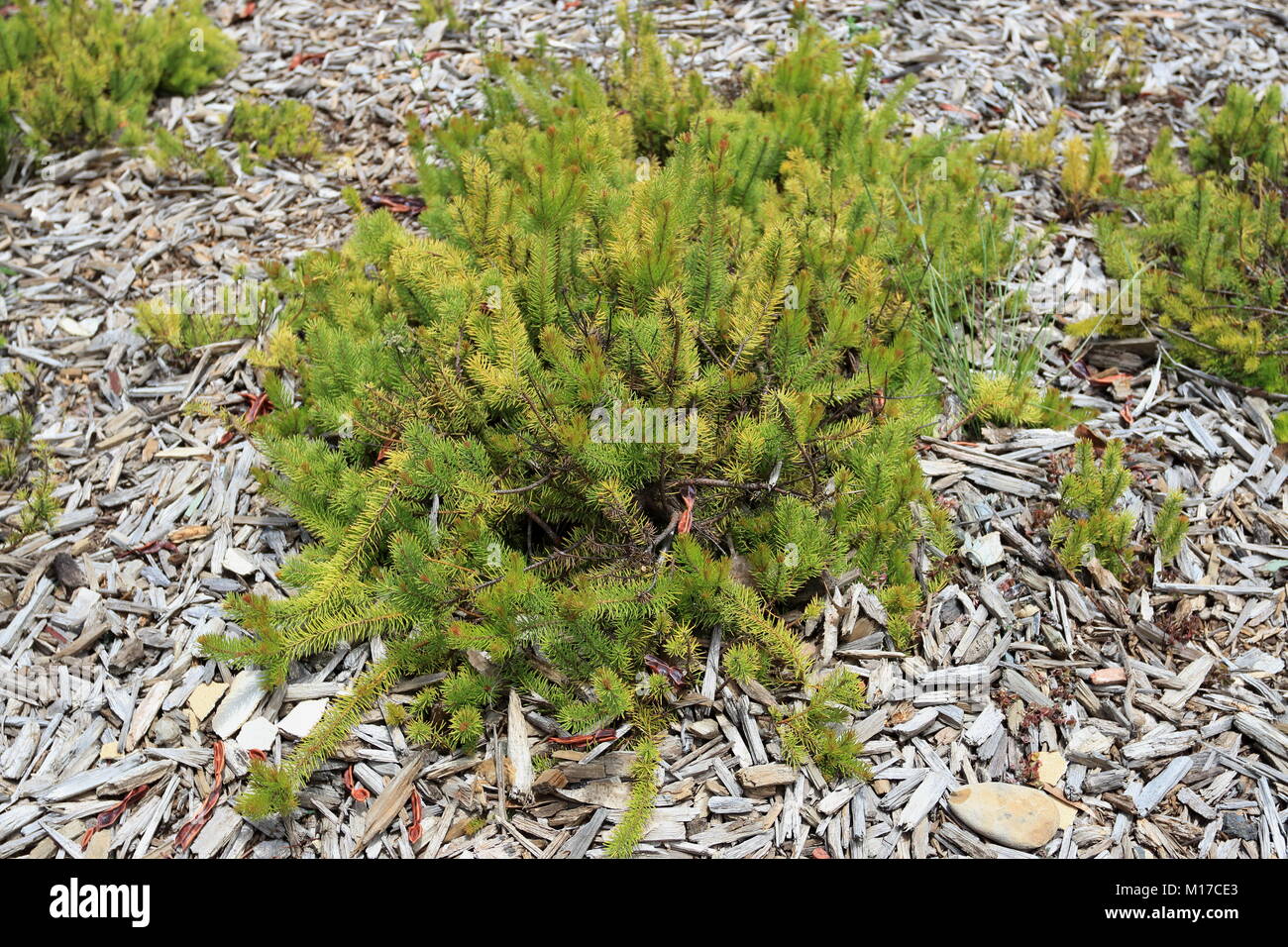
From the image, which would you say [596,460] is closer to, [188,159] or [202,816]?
[202,816]

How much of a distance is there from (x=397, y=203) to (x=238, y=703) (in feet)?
8.72

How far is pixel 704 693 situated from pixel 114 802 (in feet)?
5.62

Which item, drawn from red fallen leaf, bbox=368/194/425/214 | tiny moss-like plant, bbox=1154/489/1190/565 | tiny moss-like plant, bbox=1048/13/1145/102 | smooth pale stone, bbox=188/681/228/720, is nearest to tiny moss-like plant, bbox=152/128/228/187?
red fallen leaf, bbox=368/194/425/214

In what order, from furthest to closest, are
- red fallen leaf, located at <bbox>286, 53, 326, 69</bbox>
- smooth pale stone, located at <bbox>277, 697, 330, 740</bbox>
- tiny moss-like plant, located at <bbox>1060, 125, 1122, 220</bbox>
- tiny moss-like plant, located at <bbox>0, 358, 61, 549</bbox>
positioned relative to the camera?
red fallen leaf, located at <bbox>286, 53, 326, 69</bbox> < tiny moss-like plant, located at <bbox>1060, 125, 1122, 220</bbox> < tiny moss-like plant, located at <bbox>0, 358, 61, 549</bbox> < smooth pale stone, located at <bbox>277, 697, 330, 740</bbox>

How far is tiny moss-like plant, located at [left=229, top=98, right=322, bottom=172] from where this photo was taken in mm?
4770

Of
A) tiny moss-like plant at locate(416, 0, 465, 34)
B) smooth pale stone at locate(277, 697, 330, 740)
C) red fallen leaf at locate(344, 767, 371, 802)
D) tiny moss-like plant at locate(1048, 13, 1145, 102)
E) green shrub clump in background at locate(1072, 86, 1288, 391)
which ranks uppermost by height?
tiny moss-like plant at locate(416, 0, 465, 34)

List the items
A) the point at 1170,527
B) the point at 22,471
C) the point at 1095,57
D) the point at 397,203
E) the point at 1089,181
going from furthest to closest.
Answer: the point at 1095,57, the point at 397,203, the point at 1089,181, the point at 22,471, the point at 1170,527

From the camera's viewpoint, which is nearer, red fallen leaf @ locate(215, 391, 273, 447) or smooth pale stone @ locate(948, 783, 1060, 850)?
smooth pale stone @ locate(948, 783, 1060, 850)

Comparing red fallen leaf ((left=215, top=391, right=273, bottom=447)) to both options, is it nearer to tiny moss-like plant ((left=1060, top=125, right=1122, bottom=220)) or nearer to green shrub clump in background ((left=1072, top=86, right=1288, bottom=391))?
green shrub clump in background ((left=1072, top=86, right=1288, bottom=391))

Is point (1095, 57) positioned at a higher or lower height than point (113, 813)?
higher

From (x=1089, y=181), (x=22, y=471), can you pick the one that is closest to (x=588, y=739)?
(x=22, y=471)

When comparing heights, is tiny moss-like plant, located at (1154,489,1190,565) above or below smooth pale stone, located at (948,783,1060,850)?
above

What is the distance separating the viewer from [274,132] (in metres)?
4.90

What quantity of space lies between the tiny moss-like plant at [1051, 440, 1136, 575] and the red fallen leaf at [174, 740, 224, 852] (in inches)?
106
